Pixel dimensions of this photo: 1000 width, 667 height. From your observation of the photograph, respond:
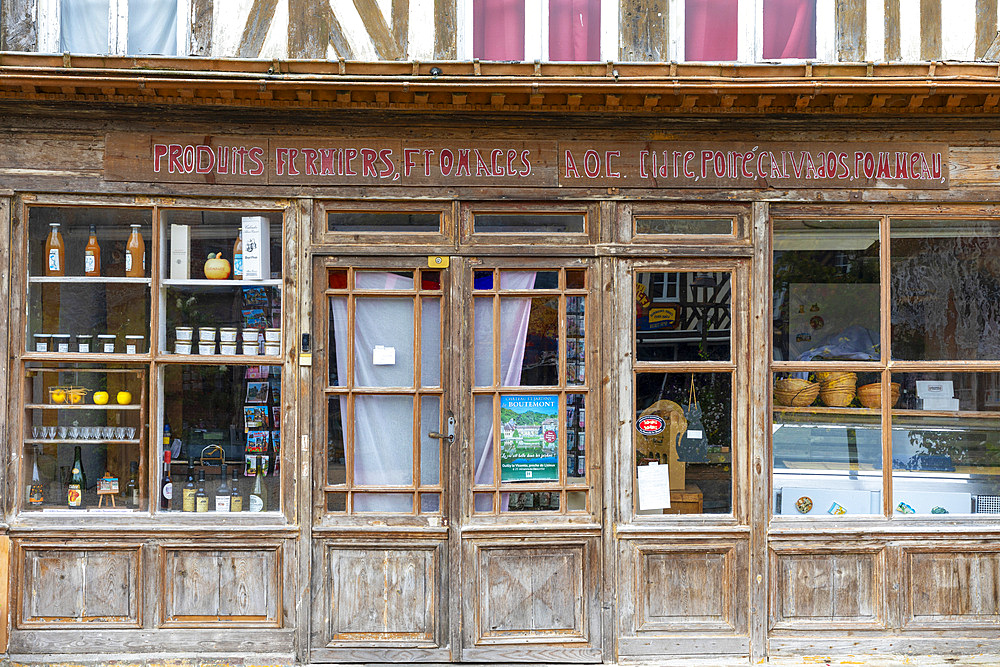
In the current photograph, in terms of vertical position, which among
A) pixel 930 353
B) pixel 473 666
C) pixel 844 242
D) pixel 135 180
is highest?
pixel 135 180

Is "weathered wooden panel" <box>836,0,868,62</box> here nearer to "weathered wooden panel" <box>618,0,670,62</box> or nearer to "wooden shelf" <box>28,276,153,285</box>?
"weathered wooden panel" <box>618,0,670,62</box>

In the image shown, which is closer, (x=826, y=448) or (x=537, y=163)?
(x=537, y=163)

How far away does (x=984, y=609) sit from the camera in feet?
17.5

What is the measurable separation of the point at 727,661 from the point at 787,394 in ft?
6.29

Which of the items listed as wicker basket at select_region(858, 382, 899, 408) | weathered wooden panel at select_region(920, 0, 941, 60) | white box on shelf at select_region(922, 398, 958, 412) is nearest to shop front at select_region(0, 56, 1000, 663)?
wicker basket at select_region(858, 382, 899, 408)

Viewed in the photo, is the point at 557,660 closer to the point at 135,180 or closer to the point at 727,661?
the point at 727,661

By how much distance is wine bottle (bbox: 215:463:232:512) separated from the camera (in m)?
5.38

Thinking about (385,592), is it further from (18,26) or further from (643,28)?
(18,26)

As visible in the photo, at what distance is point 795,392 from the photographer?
216 inches

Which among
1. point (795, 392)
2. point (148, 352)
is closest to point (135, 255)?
point (148, 352)

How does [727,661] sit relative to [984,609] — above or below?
below

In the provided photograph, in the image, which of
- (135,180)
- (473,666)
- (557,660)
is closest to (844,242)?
(557,660)

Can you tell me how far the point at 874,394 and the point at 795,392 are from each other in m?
0.58

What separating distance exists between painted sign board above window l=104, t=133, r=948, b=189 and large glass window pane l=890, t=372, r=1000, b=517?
4.77ft
